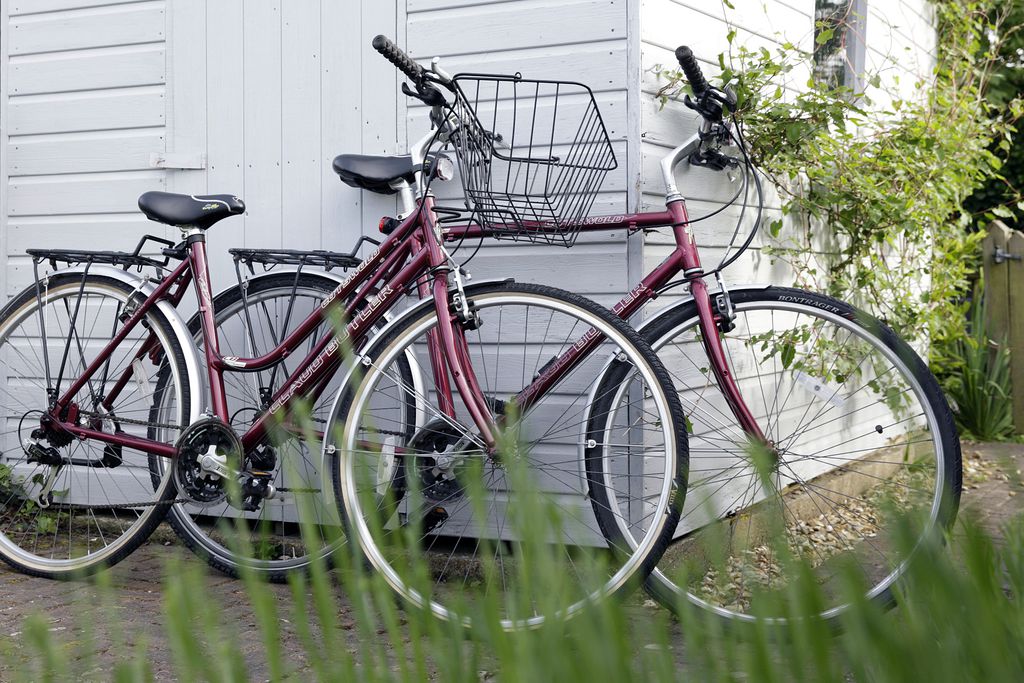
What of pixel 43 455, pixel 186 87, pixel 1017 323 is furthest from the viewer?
pixel 1017 323

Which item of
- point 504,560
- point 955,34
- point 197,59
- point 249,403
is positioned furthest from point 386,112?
point 955,34

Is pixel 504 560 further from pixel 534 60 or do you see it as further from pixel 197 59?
pixel 197 59

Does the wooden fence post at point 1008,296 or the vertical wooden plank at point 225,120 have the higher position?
the vertical wooden plank at point 225,120

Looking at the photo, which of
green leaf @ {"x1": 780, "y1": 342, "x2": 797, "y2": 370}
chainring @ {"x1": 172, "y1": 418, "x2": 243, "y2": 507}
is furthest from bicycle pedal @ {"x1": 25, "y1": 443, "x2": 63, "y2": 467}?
green leaf @ {"x1": 780, "y1": 342, "x2": 797, "y2": 370}

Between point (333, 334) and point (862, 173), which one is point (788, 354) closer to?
point (862, 173)

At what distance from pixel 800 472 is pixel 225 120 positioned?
2299mm

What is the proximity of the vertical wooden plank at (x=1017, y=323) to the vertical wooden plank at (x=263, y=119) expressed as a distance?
4.14 metres

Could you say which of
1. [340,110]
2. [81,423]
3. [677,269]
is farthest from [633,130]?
[81,423]

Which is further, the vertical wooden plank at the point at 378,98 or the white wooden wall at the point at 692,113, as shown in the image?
the vertical wooden plank at the point at 378,98

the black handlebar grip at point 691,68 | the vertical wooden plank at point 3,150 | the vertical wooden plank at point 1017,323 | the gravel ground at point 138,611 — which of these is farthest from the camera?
the vertical wooden plank at point 1017,323

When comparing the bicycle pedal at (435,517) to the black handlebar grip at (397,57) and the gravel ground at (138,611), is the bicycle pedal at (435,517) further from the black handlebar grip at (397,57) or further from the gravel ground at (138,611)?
the black handlebar grip at (397,57)

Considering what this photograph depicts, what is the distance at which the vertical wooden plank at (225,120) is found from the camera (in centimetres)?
367

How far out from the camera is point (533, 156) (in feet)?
10.7

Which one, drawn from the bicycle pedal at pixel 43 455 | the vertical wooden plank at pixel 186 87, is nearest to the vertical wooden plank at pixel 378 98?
the vertical wooden plank at pixel 186 87
